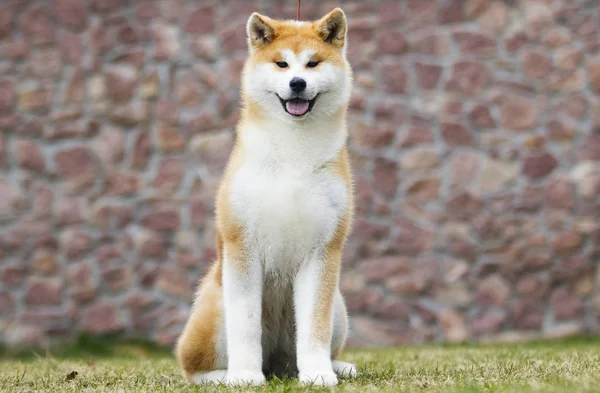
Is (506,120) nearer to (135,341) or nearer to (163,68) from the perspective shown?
(163,68)

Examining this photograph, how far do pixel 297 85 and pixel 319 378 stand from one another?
A: 1.15 meters

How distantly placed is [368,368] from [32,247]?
3704mm

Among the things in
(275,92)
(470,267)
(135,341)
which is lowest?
(135,341)

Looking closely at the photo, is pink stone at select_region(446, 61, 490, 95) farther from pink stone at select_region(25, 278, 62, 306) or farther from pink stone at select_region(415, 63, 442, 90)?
pink stone at select_region(25, 278, 62, 306)

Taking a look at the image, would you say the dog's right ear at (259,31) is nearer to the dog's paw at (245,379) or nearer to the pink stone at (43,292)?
the dog's paw at (245,379)

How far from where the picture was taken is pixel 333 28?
3840 millimetres

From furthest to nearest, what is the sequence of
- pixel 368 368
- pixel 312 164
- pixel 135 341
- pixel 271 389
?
pixel 135 341
pixel 368 368
pixel 312 164
pixel 271 389

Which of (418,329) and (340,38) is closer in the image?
(340,38)

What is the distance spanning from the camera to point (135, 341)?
702 centimetres

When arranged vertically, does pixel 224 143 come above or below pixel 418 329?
above

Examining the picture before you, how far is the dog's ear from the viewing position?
3.80m

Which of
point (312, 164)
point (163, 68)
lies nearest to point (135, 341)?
point (163, 68)

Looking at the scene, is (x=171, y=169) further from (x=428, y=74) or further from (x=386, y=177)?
(x=428, y=74)

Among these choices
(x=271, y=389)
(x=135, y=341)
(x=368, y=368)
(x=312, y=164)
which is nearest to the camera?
(x=271, y=389)
